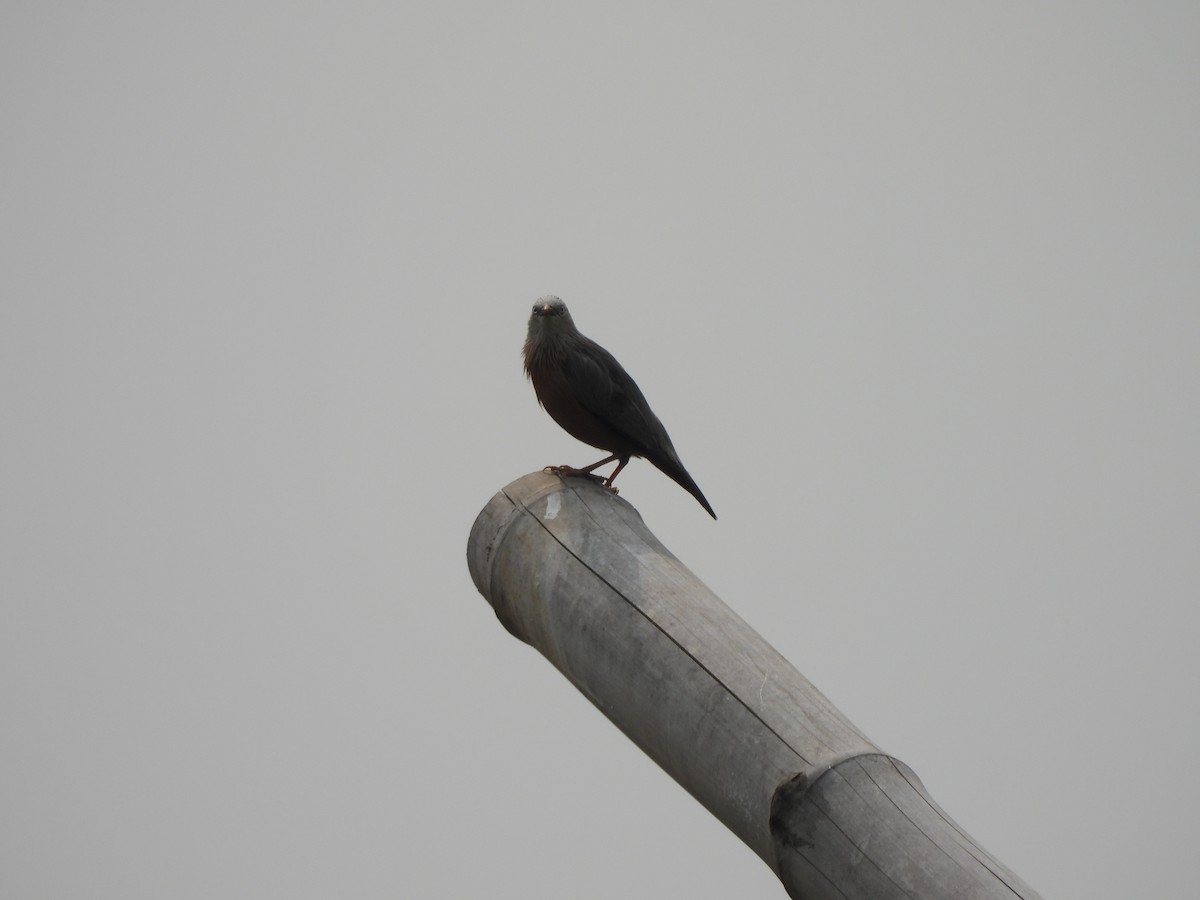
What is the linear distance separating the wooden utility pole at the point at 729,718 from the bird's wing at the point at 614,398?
125 centimetres

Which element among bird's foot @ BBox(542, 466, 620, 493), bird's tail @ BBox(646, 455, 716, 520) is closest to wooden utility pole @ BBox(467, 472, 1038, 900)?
bird's foot @ BBox(542, 466, 620, 493)

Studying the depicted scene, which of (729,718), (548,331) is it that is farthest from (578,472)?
(729,718)

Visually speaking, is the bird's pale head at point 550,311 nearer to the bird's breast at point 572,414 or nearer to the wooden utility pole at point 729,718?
the bird's breast at point 572,414

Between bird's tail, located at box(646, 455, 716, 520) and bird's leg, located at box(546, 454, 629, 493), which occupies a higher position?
bird's tail, located at box(646, 455, 716, 520)

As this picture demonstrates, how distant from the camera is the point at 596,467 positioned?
3.91 m

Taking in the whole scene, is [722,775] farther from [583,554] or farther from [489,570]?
[489,570]

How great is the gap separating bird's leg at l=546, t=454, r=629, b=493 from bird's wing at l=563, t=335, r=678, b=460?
0.27ft

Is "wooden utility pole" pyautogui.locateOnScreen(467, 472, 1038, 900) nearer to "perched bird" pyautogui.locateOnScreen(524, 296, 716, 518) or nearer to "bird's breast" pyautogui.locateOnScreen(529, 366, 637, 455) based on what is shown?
"perched bird" pyautogui.locateOnScreen(524, 296, 716, 518)

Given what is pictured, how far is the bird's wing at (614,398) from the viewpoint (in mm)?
4098

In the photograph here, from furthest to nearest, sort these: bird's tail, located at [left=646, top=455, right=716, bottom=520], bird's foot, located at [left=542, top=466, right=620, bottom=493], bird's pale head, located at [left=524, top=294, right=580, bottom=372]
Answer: bird's pale head, located at [left=524, top=294, right=580, bottom=372] → bird's tail, located at [left=646, top=455, right=716, bottom=520] → bird's foot, located at [left=542, top=466, right=620, bottom=493]

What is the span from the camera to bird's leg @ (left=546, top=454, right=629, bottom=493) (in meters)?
3.22

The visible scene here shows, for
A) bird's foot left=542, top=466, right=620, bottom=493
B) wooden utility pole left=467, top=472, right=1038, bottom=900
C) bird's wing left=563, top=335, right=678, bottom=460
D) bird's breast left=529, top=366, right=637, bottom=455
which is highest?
bird's wing left=563, top=335, right=678, bottom=460

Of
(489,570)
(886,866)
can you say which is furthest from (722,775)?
(489,570)

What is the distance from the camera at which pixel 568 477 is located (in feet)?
9.99
